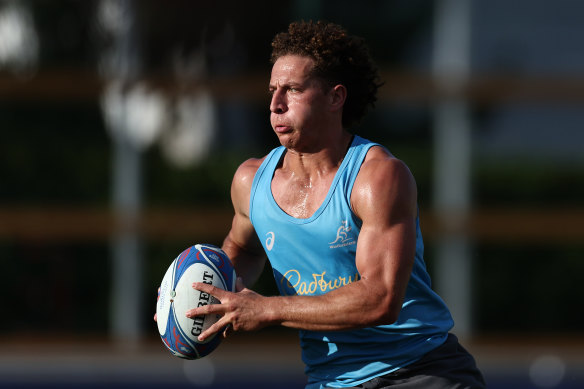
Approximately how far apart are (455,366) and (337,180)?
0.92 metres

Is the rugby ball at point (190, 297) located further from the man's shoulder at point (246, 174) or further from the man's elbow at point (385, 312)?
the man's elbow at point (385, 312)

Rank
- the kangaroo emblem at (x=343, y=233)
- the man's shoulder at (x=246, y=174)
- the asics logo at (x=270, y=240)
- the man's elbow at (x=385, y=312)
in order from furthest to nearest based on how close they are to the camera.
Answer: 1. the man's shoulder at (x=246, y=174)
2. the asics logo at (x=270, y=240)
3. the kangaroo emblem at (x=343, y=233)
4. the man's elbow at (x=385, y=312)

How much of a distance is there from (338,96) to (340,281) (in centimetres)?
76

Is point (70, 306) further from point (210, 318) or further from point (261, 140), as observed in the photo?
point (210, 318)

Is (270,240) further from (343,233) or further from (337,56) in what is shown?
(337,56)

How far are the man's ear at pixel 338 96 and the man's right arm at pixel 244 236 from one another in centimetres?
52

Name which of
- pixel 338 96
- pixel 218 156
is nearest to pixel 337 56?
pixel 338 96

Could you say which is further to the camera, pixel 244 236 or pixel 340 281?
pixel 244 236

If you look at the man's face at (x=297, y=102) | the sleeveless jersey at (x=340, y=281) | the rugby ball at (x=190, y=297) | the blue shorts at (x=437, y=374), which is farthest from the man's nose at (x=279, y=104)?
the blue shorts at (x=437, y=374)

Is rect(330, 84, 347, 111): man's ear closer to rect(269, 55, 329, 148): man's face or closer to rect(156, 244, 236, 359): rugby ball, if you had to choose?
rect(269, 55, 329, 148): man's face

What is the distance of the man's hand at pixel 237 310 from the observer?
3900mm

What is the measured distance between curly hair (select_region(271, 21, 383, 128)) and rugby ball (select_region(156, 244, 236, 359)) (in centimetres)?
84

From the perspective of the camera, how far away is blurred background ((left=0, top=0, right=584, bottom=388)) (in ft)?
31.1

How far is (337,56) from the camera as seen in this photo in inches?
166
